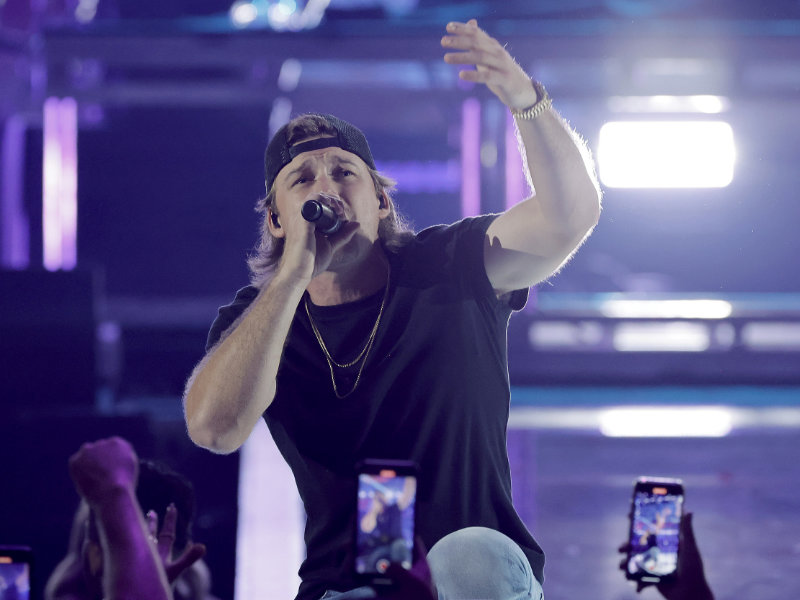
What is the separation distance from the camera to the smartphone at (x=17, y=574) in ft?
4.11

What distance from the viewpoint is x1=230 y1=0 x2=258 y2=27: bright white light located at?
6672mm

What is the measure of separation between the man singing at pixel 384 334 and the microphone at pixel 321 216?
2cm

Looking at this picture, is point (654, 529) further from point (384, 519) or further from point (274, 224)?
point (274, 224)

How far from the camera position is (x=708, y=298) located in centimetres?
833

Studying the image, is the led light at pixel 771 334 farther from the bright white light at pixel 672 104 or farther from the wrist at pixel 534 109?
the wrist at pixel 534 109

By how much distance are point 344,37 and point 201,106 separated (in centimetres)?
115

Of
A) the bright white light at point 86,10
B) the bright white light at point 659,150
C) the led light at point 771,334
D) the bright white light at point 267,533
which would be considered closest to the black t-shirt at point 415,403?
the bright white light at point 267,533

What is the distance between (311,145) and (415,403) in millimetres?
508

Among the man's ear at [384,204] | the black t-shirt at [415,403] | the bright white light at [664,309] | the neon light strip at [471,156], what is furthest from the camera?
the bright white light at [664,309]

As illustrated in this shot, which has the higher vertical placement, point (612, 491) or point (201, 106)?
point (201, 106)

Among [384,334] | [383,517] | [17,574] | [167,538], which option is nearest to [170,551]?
[167,538]

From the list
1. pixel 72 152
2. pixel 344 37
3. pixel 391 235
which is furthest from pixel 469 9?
pixel 391 235

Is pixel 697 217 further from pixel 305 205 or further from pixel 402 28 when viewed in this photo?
pixel 305 205

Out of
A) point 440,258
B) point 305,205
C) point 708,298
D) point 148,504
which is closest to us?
point 305,205
